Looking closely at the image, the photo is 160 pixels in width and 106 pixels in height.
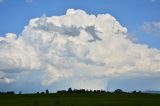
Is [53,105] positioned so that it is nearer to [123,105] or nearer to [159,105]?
[123,105]

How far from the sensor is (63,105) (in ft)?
365

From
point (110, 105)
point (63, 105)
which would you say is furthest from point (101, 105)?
point (63, 105)

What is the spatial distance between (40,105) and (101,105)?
663 inches

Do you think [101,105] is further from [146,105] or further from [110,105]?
[146,105]

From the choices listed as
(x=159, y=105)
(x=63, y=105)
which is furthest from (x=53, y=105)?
(x=159, y=105)

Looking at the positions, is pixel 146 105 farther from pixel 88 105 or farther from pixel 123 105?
pixel 88 105

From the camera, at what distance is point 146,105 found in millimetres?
111562

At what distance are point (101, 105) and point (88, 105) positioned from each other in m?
3.60

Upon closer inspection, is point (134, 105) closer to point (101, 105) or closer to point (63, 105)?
point (101, 105)

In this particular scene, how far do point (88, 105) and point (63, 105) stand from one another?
7.00 m

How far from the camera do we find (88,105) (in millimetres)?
112688

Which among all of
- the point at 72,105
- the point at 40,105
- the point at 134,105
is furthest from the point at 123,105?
the point at 40,105

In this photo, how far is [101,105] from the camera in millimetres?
112562

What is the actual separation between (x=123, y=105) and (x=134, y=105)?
3.17m
